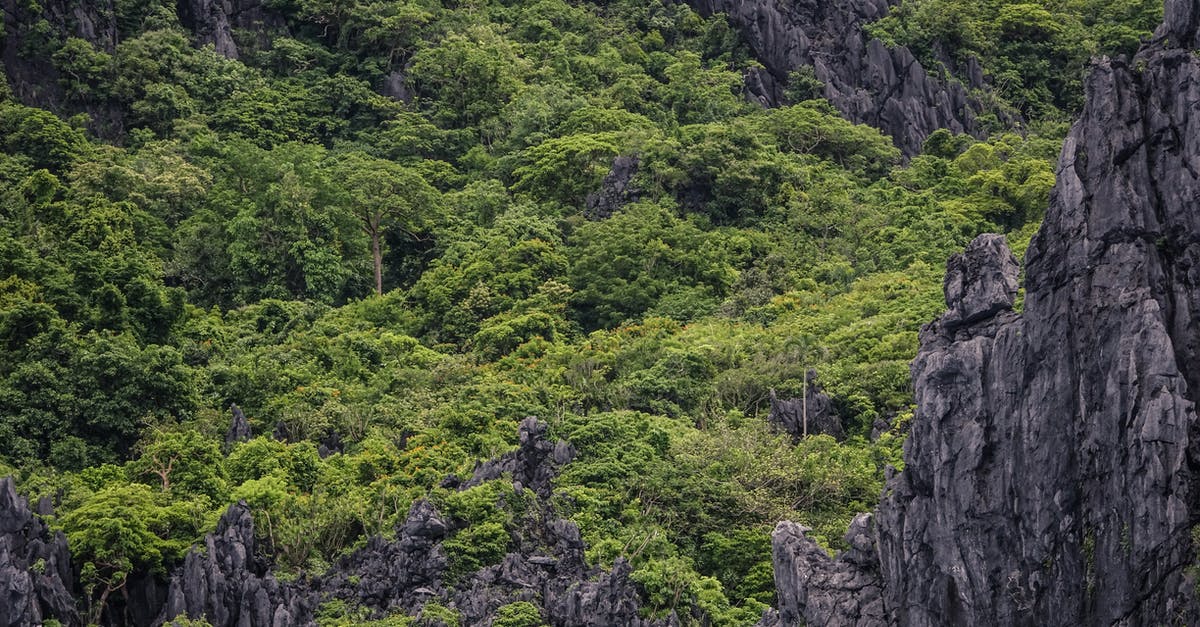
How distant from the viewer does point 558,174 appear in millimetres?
47938

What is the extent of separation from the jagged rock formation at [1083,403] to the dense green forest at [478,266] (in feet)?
22.1

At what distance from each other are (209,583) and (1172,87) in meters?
17.4

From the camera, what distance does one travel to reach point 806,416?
33.7 meters

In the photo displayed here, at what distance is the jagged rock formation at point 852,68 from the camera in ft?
175

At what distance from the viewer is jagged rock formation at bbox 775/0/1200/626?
757 inches

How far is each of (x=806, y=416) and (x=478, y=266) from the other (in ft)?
39.6

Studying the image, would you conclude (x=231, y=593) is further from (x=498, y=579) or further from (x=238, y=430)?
(x=238, y=430)

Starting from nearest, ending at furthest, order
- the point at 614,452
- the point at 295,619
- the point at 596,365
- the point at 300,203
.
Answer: the point at 295,619, the point at 614,452, the point at 596,365, the point at 300,203

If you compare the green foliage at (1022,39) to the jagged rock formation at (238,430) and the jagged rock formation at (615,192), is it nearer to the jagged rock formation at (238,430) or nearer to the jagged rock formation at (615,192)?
the jagged rock formation at (615,192)

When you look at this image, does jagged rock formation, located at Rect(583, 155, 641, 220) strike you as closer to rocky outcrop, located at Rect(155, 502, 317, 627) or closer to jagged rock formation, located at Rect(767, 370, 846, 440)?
jagged rock formation, located at Rect(767, 370, 846, 440)

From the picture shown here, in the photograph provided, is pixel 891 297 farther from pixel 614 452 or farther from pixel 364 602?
pixel 364 602

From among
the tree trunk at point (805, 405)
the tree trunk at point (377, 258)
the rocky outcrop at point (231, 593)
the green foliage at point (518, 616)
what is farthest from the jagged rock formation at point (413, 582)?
the tree trunk at point (377, 258)

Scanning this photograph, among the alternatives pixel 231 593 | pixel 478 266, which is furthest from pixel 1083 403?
pixel 478 266

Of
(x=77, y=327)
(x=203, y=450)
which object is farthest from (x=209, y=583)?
→ (x=77, y=327)
